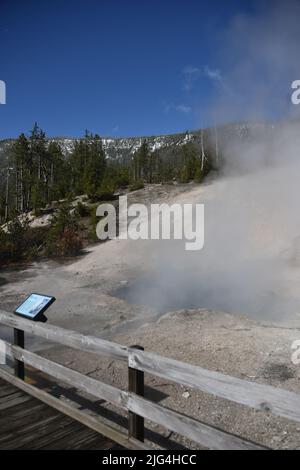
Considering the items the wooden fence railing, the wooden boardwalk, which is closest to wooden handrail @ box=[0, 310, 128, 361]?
A: the wooden fence railing

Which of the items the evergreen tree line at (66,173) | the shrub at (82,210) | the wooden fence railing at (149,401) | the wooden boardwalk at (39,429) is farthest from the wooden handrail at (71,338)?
the evergreen tree line at (66,173)

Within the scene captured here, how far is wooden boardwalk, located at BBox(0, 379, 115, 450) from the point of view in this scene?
104 inches

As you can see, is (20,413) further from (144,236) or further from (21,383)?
(144,236)

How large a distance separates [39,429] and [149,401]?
3.14ft

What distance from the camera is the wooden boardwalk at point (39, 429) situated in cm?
264

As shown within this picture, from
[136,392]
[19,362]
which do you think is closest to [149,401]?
[136,392]

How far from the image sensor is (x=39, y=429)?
112 inches

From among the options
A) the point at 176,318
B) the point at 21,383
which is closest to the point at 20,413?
the point at 21,383

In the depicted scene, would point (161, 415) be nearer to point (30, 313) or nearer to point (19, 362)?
point (30, 313)

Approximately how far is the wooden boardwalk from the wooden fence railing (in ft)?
0.20

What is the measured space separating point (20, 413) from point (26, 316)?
3.08 ft

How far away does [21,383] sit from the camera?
3.63m

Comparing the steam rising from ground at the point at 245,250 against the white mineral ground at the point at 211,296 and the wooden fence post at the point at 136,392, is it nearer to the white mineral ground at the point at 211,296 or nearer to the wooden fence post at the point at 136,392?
the white mineral ground at the point at 211,296

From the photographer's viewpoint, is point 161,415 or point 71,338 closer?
point 161,415
